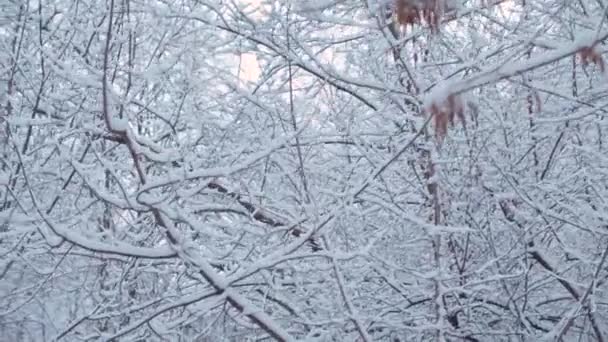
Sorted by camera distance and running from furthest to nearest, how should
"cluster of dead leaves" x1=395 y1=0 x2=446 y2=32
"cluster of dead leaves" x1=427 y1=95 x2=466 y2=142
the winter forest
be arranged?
the winter forest
"cluster of dead leaves" x1=395 y1=0 x2=446 y2=32
"cluster of dead leaves" x1=427 y1=95 x2=466 y2=142

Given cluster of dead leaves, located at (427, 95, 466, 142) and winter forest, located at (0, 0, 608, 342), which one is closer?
cluster of dead leaves, located at (427, 95, 466, 142)

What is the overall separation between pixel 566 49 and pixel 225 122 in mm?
3267

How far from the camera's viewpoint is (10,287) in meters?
5.88

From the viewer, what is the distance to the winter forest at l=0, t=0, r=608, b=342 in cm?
409

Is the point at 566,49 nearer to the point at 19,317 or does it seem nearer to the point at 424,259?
the point at 424,259

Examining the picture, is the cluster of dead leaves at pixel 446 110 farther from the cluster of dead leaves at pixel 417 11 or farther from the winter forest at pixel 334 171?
the winter forest at pixel 334 171

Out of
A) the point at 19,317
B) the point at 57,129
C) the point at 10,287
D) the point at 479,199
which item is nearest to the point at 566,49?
the point at 479,199

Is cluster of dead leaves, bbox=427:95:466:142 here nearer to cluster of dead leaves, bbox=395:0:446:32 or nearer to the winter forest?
cluster of dead leaves, bbox=395:0:446:32

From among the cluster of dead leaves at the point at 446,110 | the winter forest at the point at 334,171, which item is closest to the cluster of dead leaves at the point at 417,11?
the cluster of dead leaves at the point at 446,110

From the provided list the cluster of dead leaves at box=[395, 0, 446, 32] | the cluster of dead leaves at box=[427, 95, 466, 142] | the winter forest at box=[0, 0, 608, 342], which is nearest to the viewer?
the cluster of dead leaves at box=[427, 95, 466, 142]

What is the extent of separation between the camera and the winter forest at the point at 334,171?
4.09 metres

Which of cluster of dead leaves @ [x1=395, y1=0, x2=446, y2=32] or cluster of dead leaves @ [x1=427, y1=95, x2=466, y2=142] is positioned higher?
cluster of dead leaves @ [x1=395, y1=0, x2=446, y2=32]

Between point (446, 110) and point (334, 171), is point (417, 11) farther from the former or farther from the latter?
point (334, 171)

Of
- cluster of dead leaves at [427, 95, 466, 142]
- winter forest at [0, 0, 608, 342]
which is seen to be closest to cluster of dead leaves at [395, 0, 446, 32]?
cluster of dead leaves at [427, 95, 466, 142]
